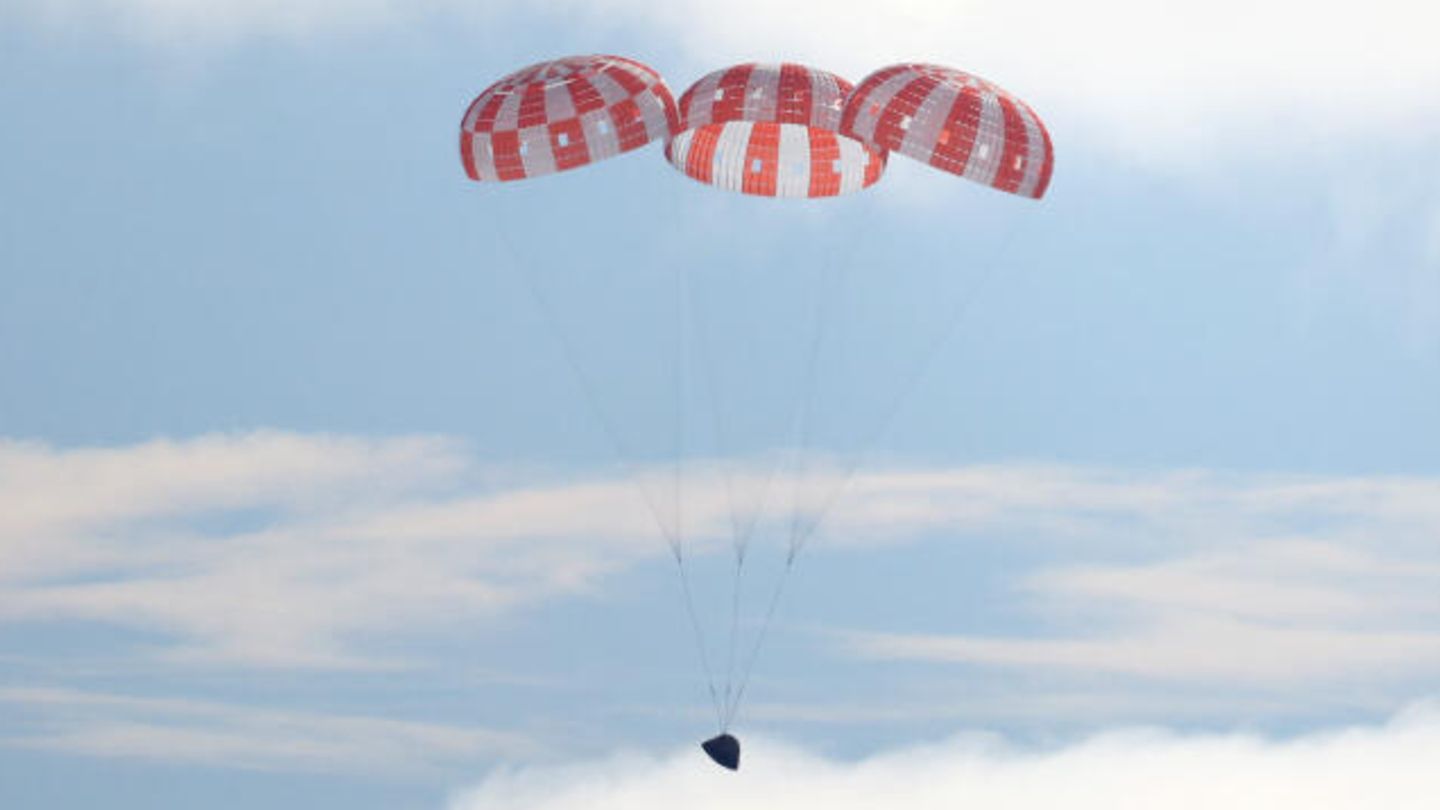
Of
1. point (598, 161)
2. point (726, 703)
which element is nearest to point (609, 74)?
point (598, 161)

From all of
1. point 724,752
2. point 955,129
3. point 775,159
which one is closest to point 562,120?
point 775,159

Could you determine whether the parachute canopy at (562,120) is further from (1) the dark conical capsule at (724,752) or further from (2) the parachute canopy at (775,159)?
(1) the dark conical capsule at (724,752)

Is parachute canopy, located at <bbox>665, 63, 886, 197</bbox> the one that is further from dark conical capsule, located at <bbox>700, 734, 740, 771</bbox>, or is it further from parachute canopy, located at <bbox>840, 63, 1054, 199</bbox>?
dark conical capsule, located at <bbox>700, 734, 740, 771</bbox>

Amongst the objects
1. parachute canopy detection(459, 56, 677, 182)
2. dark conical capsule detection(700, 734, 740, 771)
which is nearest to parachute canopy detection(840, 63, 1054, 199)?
parachute canopy detection(459, 56, 677, 182)

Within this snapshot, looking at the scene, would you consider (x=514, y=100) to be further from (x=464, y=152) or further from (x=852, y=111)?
(x=852, y=111)

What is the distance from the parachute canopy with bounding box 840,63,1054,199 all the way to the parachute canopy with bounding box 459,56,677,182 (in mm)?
2972

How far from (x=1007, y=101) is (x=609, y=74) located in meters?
5.77

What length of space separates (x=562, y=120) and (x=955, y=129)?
5.57 meters

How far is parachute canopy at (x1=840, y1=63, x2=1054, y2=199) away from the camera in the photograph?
1313 inches

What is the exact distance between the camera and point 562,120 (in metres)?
33.8

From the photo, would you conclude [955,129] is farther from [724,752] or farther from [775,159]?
[724,752]

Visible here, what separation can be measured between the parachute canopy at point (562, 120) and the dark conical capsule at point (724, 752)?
8515 mm

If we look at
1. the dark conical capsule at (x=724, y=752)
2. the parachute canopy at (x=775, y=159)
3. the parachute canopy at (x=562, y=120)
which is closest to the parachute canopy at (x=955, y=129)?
the parachute canopy at (x=775, y=159)

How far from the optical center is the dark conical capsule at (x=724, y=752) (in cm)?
3397
